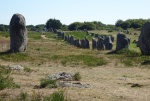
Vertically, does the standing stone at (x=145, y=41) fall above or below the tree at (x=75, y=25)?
above

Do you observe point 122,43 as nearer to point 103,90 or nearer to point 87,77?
point 87,77

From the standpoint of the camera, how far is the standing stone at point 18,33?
28688mm

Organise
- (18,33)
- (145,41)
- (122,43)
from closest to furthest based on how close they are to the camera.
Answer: (18,33)
(145,41)
(122,43)

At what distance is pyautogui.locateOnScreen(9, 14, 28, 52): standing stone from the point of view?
28.7m

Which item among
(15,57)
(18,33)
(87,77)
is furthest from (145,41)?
(87,77)

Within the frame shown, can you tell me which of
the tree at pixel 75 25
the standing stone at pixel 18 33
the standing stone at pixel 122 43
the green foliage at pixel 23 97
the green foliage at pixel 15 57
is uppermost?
the standing stone at pixel 18 33

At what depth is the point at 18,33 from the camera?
2891cm

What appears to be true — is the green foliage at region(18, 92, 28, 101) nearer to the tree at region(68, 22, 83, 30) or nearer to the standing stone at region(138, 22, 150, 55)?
the standing stone at region(138, 22, 150, 55)

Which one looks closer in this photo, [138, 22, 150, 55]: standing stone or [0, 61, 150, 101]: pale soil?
[0, 61, 150, 101]: pale soil

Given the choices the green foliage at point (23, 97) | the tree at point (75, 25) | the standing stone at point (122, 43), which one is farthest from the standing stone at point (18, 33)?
the tree at point (75, 25)

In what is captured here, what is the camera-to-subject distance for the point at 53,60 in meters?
24.7

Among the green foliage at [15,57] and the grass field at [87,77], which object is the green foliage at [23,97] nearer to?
the grass field at [87,77]

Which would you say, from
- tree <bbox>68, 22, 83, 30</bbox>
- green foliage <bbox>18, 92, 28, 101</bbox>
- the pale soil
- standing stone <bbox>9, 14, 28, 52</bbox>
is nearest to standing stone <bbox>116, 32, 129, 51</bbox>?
standing stone <bbox>9, 14, 28, 52</bbox>

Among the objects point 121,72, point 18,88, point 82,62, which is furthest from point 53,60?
point 18,88
